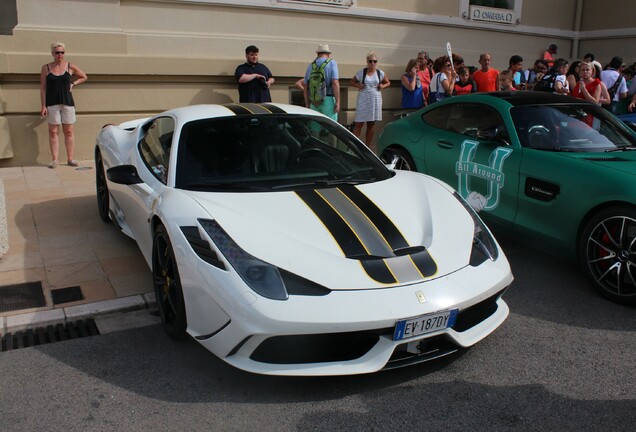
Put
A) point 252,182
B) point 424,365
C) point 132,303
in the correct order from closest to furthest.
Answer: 1. point 424,365
2. point 252,182
3. point 132,303

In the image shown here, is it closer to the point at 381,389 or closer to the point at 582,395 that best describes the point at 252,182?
the point at 381,389

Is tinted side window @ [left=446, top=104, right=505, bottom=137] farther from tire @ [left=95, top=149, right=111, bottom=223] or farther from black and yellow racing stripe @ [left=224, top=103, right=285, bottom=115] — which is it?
tire @ [left=95, top=149, right=111, bottom=223]

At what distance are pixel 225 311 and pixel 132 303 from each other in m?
1.56

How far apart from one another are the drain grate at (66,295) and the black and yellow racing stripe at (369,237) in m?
1.93

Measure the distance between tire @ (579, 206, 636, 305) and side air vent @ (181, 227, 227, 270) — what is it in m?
2.76

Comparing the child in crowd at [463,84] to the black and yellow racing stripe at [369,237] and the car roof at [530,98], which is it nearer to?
the car roof at [530,98]

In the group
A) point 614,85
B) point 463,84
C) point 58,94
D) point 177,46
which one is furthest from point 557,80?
point 58,94

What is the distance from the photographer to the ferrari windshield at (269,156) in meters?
4.02

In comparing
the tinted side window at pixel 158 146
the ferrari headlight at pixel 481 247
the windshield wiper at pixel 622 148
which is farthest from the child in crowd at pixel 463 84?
the ferrari headlight at pixel 481 247

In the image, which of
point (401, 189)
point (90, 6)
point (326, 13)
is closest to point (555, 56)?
point (326, 13)

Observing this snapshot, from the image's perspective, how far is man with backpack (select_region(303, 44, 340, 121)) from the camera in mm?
9375

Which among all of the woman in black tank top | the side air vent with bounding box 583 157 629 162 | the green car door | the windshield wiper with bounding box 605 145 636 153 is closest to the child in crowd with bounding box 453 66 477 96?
the green car door

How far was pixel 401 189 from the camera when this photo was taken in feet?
13.5

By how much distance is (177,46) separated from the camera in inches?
395
